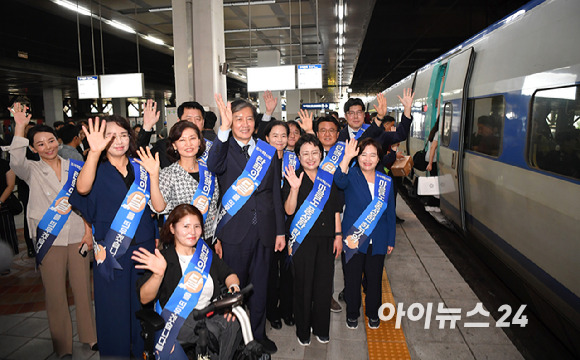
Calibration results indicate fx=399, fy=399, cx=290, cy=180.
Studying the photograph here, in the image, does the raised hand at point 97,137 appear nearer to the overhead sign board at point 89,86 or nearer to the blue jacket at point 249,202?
the blue jacket at point 249,202

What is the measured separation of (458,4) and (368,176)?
12.9 m

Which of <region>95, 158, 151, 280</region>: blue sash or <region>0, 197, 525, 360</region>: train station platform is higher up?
<region>95, 158, 151, 280</region>: blue sash

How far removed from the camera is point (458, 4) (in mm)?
13844

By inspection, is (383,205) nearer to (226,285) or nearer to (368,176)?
(368,176)

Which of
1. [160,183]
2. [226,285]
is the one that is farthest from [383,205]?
[160,183]

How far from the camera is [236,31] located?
15.5m

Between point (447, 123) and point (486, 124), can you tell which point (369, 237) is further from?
point (447, 123)

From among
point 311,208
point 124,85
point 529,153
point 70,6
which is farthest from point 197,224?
point 70,6

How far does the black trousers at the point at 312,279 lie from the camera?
3.37 meters

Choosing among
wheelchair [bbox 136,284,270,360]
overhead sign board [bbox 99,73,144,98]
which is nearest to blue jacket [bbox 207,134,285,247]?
wheelchair [bbox 136,284,270,360]

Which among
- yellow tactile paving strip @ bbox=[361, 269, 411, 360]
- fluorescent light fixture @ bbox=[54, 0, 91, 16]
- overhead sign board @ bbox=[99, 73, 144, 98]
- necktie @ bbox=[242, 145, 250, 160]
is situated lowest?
yellow tactile paving strip @ bbox=[361, 269, 411, 360]

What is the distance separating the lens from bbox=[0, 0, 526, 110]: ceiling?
12.3 m

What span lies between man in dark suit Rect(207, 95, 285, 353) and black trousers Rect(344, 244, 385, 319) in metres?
0.80

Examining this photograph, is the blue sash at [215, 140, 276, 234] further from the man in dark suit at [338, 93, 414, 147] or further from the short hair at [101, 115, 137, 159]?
the man in dark suit at [338, 93, 414, 147]
